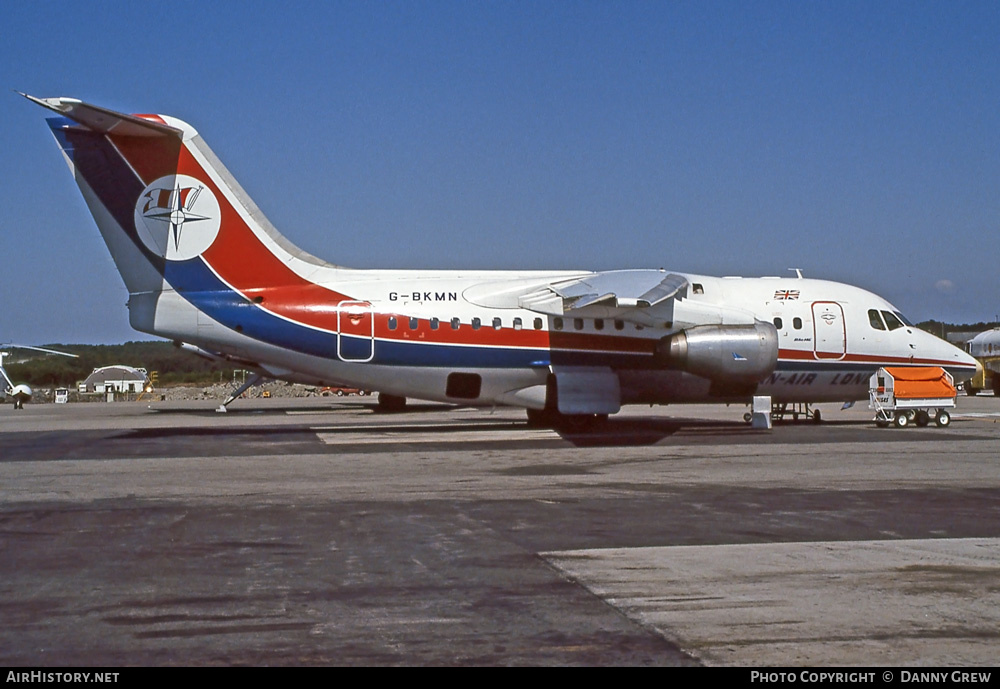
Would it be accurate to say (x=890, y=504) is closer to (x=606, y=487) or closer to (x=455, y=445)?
(x=606, y=487)

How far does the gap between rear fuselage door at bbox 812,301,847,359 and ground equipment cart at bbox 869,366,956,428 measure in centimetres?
143

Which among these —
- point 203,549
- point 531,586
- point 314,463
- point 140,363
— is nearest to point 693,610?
point 531,586

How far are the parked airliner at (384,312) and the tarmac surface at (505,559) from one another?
14.6ft

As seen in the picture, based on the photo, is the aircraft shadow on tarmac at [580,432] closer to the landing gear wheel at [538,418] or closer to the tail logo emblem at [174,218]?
the landing gear wheel at [538,418]

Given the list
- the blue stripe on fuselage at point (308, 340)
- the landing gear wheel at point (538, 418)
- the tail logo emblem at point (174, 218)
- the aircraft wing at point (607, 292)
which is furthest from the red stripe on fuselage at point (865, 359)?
the tail logo emblem at point (174, 218)

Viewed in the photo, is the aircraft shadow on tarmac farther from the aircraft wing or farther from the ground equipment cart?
the aircraft wing

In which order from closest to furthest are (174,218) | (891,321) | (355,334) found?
(174,218) → (355,334) → (891,321)

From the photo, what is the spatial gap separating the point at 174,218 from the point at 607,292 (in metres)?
10.3

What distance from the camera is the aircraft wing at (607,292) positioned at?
65.6ft

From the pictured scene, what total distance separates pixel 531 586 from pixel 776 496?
20.1 ft

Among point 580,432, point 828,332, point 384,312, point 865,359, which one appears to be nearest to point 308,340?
point 384,312

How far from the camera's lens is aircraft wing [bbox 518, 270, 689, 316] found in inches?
787

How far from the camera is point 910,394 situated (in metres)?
24.8

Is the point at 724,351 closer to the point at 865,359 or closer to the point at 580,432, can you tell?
the point at 580,432
